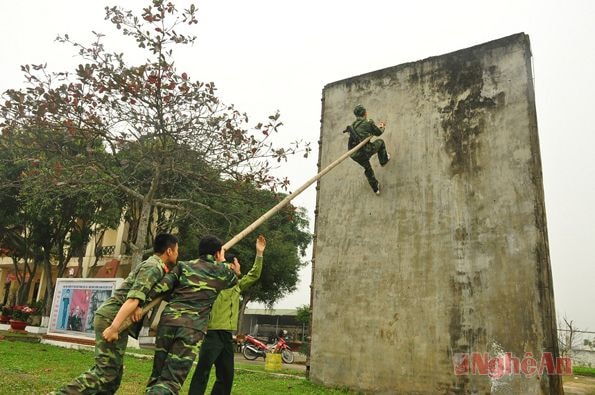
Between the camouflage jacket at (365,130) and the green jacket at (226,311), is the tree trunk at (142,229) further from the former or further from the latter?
the green jacket at (226,311)

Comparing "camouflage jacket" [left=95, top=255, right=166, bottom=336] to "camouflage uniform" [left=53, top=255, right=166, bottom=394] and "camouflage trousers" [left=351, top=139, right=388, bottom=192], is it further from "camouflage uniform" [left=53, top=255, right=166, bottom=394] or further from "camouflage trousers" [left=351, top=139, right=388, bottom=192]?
"camouflage trousers" [left=351, top=139, right=388, bottom=192]

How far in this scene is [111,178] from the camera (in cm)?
1288

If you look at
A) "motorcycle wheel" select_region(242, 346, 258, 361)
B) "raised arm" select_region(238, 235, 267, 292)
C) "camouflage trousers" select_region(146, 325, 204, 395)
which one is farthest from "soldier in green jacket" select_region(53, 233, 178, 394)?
"motorcycle wheel" select_region(242, 346, 258, 361)

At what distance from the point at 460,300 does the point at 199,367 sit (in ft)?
13.7

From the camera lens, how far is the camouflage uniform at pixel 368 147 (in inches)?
310

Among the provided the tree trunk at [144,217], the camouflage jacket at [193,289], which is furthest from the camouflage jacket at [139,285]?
the tree trunk at [144,217]

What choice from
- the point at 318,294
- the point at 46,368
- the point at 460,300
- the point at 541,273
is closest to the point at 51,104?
the point at 46,368

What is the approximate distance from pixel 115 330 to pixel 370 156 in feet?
17.3

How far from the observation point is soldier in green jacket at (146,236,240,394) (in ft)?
12.5

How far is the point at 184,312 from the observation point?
4023 mm

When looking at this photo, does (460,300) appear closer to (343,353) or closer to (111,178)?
(343,353)

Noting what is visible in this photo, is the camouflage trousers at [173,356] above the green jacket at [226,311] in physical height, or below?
below

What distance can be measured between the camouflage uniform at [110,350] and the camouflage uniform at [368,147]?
14.8 ft

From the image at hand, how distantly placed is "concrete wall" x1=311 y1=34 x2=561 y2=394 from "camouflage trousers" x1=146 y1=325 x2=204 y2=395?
4.26 meters
